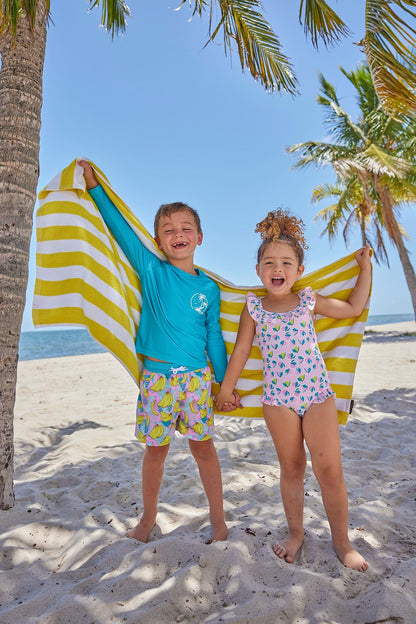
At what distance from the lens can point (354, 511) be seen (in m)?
2.63

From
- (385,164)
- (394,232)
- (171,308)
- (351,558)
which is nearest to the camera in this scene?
(351,558)

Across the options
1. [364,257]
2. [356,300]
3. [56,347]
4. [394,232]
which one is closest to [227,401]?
[356,300]

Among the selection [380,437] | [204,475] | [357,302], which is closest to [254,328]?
[357,302]

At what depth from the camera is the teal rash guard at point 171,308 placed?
7.77 ft

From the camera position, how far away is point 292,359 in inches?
89.5

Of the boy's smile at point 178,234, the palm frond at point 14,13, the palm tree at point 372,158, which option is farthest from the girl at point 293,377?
the palm tree at point 372,158

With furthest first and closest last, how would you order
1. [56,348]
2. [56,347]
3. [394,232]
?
[56,347]
[56,348]
[394,232]

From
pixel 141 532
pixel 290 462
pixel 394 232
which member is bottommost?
pixel 141 532

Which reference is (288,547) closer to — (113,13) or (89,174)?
(89,174)

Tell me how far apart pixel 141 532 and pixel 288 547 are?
87 centimetres

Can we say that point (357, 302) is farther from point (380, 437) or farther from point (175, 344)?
point (380, 437)

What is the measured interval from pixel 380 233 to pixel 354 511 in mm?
14739

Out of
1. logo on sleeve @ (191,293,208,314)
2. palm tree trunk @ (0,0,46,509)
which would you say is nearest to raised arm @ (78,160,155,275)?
logo on sleeve @ (191,293,208,314)

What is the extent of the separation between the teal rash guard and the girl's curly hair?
0.46 meters
